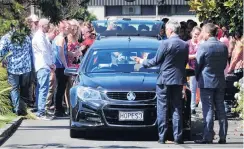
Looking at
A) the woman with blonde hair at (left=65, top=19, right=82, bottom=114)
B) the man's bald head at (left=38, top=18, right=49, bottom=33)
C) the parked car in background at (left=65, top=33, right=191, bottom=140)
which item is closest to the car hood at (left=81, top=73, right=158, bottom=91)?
the parked car in background at (left=65, top=33, right=191, bottom=140)

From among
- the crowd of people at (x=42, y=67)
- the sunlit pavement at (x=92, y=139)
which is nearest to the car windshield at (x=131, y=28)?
the crowd of people at (x=42, y=67)

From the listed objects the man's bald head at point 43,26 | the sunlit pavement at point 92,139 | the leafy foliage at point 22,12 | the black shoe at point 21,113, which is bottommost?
the black shoe at point 21,113

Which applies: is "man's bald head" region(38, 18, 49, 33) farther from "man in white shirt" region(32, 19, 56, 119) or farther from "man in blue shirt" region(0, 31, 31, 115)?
"man in blue shirt" region(0, 31, 31, 115)

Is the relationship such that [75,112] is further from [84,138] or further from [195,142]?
[195,142]

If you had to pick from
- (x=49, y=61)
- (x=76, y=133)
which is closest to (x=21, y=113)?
(x=49, y=61)

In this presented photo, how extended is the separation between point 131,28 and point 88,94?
5136 millimetres

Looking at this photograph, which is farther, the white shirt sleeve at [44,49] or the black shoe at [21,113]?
the white shirt sleeve at [44,49]

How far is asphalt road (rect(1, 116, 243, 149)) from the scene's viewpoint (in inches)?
511

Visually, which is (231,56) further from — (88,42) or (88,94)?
(88,94)

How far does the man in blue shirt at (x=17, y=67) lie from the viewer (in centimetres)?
1662

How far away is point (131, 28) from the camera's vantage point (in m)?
18.5

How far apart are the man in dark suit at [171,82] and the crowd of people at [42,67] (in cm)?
365

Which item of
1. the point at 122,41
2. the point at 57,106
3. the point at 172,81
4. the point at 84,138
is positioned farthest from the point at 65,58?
the point at 172,81

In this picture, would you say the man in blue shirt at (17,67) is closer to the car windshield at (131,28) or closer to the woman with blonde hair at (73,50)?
the woman with blonde hair at (73,50)
